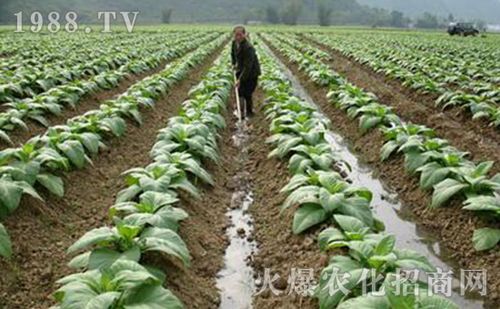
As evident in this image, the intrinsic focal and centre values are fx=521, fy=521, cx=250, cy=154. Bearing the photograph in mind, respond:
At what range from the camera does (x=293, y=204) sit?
16.7 feet

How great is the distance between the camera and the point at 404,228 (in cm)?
521

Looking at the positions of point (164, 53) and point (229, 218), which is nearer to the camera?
point (229, 218)

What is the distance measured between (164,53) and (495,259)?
17.3 m

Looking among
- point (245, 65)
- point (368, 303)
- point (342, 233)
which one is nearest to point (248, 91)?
point (245, 65)

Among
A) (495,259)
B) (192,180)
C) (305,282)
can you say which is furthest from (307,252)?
(192,180)

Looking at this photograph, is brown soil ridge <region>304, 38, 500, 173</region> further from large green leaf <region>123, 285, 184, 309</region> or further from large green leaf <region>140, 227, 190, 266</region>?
large green leaf <region>123, 285, 184, 309</region>

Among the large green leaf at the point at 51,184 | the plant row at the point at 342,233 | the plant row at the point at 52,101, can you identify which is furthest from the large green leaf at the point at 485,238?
the plant row at the point at 52,101

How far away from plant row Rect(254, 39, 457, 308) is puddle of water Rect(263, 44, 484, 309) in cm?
43

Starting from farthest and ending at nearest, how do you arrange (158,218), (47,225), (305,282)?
(47,225), (158,218), (305,282)

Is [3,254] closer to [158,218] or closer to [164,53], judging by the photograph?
[158,218]

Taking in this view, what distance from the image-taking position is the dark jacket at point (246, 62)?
9.73 m

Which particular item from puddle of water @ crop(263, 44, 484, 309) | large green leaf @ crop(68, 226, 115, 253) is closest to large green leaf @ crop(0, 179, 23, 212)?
large green leaf @ crop(68, 226, 115, 253)

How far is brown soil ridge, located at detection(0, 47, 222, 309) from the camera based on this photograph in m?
3.94

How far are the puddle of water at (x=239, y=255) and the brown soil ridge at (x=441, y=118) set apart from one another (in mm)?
3120
